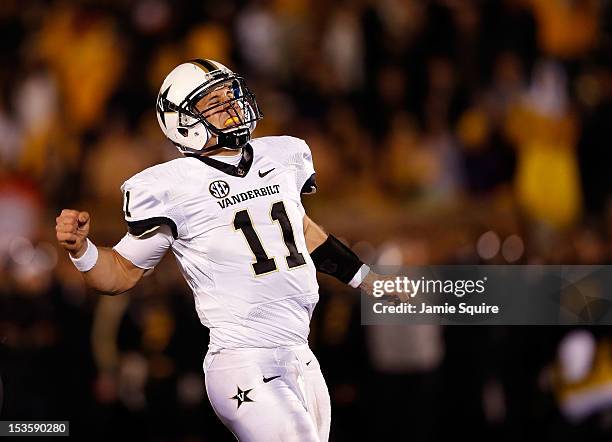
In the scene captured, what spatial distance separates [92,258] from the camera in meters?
4.52

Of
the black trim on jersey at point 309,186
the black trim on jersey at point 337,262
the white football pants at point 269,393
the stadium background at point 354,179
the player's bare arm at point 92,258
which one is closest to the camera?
the white football pants at point 269,393

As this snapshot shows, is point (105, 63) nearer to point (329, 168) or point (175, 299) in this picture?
point (329, 168)

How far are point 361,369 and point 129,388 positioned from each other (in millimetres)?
1499

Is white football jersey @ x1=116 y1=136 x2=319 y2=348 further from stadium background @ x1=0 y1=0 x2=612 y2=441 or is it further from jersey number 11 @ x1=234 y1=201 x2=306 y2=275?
stadium background @ x1=0 y1=0 x2=612 y2=441

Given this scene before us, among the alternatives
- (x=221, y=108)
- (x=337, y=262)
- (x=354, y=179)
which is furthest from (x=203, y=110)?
(x=354, y=179)

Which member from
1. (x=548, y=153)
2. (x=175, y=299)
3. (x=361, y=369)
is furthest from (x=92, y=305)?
(x=548, y=153)

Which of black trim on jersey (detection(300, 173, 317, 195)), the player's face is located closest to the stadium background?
black trim on jersey (detection(300, 173, 317, 195))

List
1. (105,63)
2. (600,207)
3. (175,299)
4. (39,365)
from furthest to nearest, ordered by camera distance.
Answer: (105,63) → (600,207) → (175,299) → (39,365)

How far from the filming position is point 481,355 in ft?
27.6

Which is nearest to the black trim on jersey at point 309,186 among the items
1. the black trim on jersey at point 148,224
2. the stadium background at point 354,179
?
the black trim on jersey at point 148,224

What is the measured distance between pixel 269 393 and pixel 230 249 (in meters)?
0.53

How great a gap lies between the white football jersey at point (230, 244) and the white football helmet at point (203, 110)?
107mm

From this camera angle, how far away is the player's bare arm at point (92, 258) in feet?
14.4

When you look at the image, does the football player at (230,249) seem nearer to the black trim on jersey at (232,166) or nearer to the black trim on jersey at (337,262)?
the black trim on jersey at (232,166)
